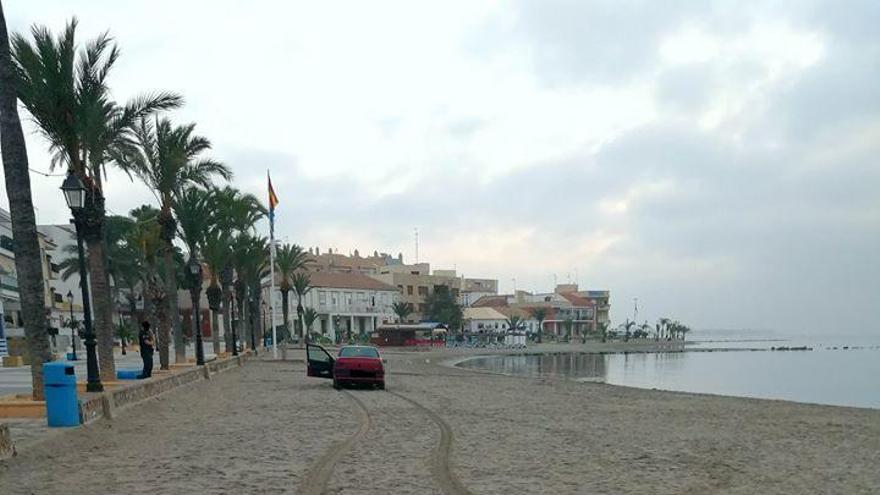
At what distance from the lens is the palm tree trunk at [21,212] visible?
14719 millimetres

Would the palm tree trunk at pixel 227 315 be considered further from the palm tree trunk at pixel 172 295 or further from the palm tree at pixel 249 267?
the palm tree trunk at pixel 172 295

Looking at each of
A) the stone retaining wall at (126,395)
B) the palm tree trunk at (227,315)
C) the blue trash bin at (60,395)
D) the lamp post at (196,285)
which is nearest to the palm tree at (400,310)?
the palm tree trunk at (227,315)

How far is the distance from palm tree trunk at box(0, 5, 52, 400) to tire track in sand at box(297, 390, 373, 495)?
238 inches

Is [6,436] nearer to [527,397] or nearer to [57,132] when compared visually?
[57,132]

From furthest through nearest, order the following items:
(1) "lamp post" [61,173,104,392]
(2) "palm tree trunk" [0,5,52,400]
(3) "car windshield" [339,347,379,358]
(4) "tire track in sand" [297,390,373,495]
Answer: (3) "car windshield" [339,347,379,358] → (1) "lamp post" [61,173,104,392] → (2) "palm tree trunk" [0,5,52,400] → (4) "tire track in sand" [297,390,373,495]

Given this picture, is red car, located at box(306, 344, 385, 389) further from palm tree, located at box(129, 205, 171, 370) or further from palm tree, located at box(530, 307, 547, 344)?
palm tree, located at box(530, 307, 547, 344)

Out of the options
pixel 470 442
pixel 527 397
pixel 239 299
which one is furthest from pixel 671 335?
pixel 470 442

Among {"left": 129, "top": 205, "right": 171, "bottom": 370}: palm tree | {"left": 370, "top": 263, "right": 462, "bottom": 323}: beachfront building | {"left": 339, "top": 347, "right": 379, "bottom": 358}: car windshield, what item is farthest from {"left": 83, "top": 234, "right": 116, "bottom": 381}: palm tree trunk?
{"left": 370, "top": 263, "right": 462, "bottom": 323}: beachfront building

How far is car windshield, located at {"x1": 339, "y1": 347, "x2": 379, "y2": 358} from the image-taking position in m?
27.0

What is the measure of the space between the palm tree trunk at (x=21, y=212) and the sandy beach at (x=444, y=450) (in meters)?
2.20

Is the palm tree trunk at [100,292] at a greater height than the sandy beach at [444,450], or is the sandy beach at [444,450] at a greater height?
the palm tree trunk at [100,292]

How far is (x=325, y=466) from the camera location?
10.4m

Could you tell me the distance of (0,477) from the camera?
9.25 metres

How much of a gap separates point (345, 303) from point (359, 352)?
84895 mm
